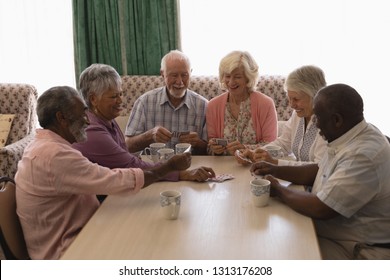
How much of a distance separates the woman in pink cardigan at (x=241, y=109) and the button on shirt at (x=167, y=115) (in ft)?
0.36

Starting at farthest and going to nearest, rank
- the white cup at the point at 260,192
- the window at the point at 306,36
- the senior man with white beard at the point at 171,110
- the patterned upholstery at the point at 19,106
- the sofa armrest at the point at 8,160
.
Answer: the patterned upholstery at the point at 19,106, the window at the point at 306,36, the sofa armrest at the point at 8,160, the senior man with white beard at the point at 171,110, the white cup at the point at 260,192

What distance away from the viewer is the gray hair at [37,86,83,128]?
1.87 metres

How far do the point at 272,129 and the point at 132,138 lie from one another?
35.4 inches

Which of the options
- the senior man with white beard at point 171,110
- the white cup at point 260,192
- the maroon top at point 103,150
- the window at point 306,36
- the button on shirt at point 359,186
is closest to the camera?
the button on shirt at point 359,186

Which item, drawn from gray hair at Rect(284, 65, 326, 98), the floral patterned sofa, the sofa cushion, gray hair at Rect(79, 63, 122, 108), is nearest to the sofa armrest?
the sofa cushion

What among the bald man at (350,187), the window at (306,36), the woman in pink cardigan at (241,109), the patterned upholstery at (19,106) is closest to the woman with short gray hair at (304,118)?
Result: the woman in pink cardigan at (241,109)

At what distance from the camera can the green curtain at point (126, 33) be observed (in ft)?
13.8

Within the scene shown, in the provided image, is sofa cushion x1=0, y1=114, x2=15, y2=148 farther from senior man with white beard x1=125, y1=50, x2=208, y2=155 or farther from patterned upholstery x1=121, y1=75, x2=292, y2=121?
senior man with white beard x1=125, y1=50, x2=208, y2=155

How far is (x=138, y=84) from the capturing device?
4.11 metres

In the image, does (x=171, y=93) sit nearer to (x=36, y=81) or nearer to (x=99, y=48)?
(x=99, y=48)

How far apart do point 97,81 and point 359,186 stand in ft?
4.40

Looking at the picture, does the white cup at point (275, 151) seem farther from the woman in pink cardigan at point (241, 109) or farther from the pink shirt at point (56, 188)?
the pink shirt at point (56, 188)

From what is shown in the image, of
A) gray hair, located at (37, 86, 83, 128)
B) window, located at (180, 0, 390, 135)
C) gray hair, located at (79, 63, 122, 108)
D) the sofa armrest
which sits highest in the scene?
window, located at (180, 0, 390, 135)

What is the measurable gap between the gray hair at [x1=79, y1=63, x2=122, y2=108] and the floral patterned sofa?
56.9 inches
